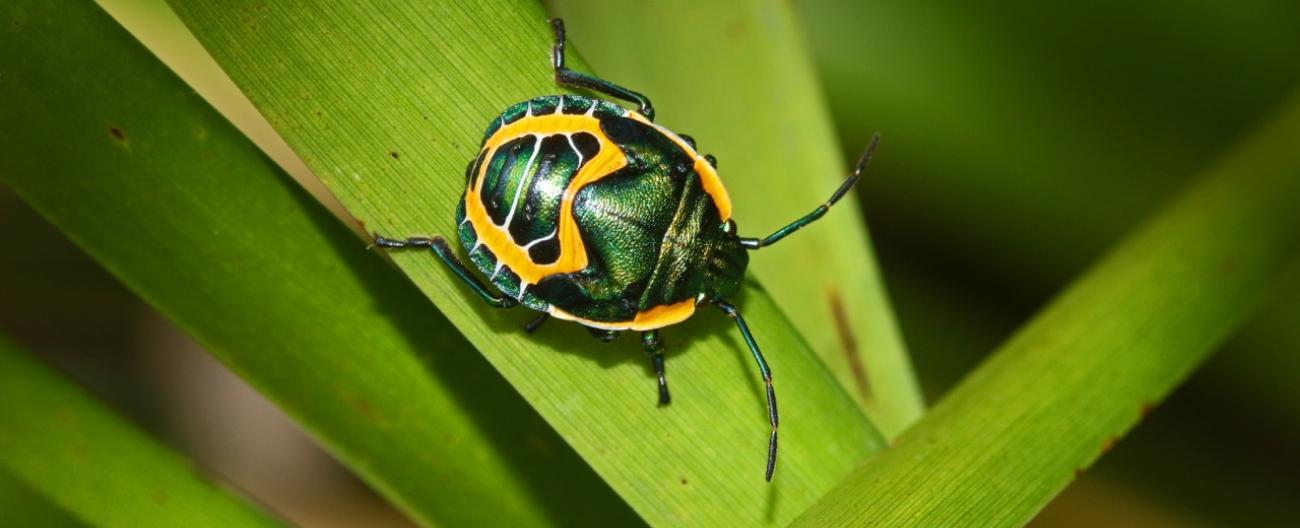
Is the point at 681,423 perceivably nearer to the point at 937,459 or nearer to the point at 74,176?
the point at 937,459

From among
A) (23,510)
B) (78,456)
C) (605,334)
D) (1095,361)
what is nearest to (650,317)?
(605,334)

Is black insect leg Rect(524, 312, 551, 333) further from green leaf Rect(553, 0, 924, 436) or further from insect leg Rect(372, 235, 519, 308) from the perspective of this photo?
green leaf Rect(553, 0, 924, 436)

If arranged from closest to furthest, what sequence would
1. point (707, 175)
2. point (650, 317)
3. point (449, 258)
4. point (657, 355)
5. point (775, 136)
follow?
point (449, 258)
point (657, 355)
point (650, 317)
point (707, 175)
point (775, 136)

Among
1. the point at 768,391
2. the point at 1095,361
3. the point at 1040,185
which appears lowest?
the point at 1040,185

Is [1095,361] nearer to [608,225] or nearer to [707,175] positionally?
[707,175]

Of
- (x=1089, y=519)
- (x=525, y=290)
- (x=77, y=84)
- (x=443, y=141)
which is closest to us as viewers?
(x=77, y=84)

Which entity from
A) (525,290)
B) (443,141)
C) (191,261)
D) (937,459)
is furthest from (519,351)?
(937,459)

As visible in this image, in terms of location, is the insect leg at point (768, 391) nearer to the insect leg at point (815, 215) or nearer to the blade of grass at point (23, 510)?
the insect leg at point (815, 215)
